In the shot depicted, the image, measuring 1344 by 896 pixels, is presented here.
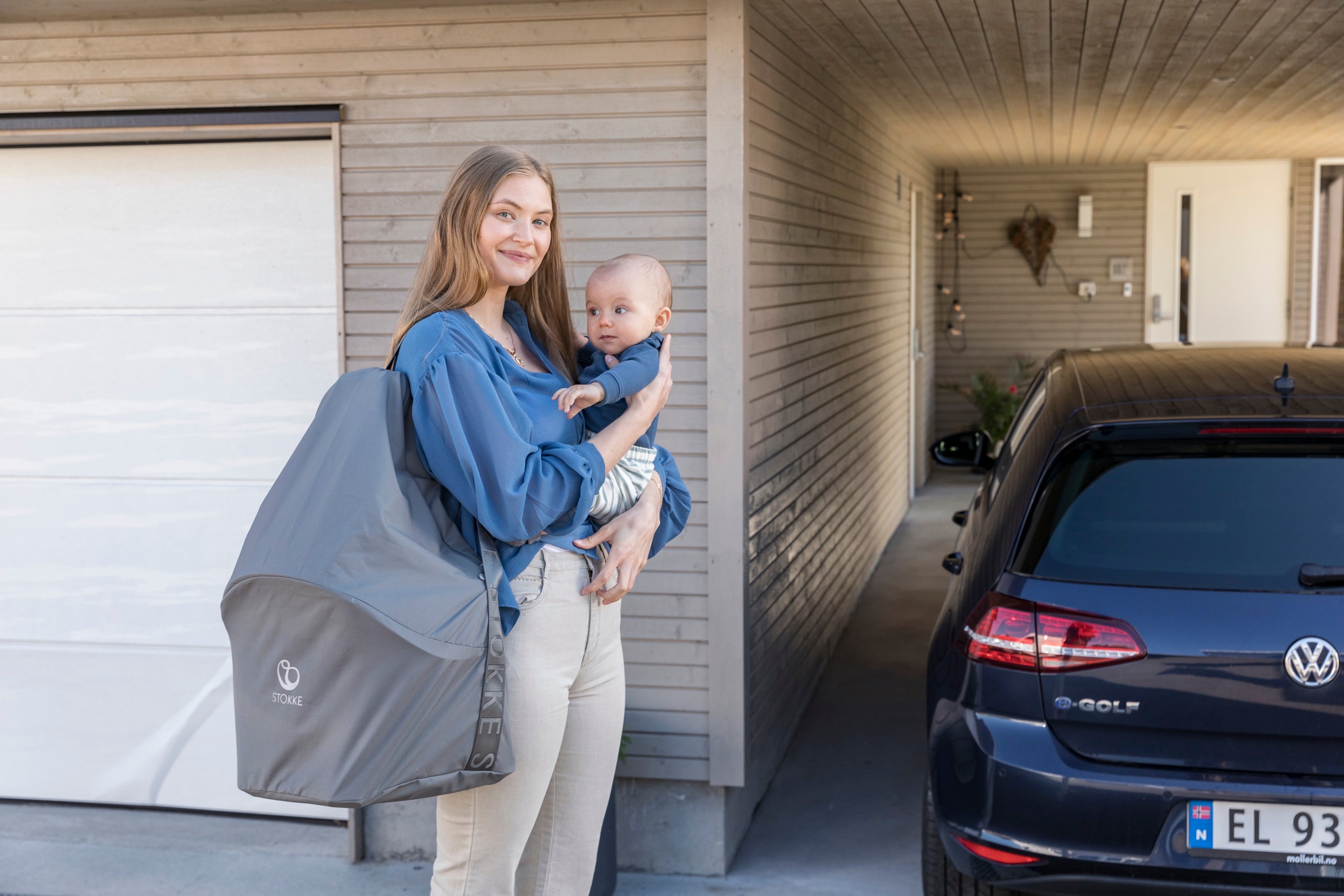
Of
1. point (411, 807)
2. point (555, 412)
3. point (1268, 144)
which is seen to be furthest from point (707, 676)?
point (1268, 144)

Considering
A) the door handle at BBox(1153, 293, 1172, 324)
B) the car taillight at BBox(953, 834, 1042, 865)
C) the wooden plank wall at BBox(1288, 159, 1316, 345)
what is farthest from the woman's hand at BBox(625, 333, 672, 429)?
the door handle at BBox(1153, 293, 1172, 324)

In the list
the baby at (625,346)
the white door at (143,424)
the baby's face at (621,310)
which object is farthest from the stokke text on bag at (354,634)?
the white door at (143,424)

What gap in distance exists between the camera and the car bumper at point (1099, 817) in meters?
2.29

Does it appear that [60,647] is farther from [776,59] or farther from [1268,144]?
[1268,144]

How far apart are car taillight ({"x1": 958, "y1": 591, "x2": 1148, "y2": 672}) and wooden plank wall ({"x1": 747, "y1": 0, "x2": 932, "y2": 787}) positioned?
3.79 ft

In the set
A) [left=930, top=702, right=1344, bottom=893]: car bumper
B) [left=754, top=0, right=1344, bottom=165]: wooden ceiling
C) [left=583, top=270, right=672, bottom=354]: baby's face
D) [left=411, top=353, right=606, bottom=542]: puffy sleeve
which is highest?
[left=754, top=0, right=1344, bottom=165]: wooden ceiling

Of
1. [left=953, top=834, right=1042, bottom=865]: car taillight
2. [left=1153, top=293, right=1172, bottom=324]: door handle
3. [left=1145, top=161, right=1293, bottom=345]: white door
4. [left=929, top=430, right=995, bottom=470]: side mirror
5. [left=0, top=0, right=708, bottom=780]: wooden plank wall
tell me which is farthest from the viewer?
[left=1153, top=293, right=1172, bottom=324]: door handle

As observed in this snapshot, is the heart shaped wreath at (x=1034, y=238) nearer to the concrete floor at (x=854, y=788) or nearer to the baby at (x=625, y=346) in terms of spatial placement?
the concrete floor at (x=854, y=788)

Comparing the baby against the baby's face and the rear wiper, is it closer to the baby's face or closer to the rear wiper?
the baby's face

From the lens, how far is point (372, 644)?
160cm

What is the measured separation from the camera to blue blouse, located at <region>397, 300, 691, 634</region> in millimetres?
1691

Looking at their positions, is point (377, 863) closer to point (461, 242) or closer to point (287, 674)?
point (287, 674)

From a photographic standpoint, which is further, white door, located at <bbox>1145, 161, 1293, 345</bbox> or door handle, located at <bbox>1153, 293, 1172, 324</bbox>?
door handle, located at <bbox>1153, 293, 1172, 324</bbox>

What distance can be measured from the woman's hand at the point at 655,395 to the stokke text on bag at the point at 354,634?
0.40 metres
